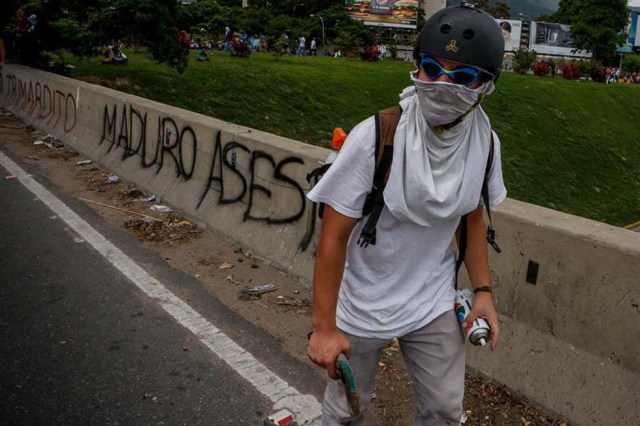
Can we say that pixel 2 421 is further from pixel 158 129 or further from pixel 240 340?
pixel 158 129

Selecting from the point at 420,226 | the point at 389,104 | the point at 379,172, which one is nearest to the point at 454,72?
the point at 379,172

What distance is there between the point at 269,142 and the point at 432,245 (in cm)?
348

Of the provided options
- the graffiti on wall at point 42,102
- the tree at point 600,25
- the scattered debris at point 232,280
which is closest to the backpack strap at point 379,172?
the scattered debris at point 232,280

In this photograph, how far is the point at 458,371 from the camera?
90.7 inches

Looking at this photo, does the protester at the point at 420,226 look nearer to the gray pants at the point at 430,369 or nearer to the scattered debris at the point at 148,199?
the gray pants at the point at 430,369

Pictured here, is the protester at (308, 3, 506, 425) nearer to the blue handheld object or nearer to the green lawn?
the blue handheld object

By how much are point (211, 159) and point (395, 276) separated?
4.46 meters

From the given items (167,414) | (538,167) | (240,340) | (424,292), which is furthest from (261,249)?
(538,167)

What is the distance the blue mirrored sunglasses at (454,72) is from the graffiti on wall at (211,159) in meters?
3.07

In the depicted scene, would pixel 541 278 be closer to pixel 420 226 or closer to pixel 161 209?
pixel 420 226

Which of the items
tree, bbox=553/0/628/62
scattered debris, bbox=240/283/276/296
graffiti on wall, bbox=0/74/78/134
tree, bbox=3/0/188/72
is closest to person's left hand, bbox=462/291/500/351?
scattered debris, bbox=240/283/276/296

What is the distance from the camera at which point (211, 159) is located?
6410 millimetres

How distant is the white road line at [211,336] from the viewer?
3.44 meters

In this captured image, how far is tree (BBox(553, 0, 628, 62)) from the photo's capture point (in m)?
74.6
